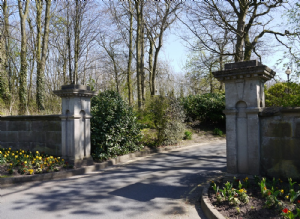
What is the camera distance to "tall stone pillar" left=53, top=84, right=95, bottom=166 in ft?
25.6

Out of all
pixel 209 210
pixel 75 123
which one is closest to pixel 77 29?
pixel 75 123

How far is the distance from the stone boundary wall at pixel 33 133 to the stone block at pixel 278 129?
6674mm

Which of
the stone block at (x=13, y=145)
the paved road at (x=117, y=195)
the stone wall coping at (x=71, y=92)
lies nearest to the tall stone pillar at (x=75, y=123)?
the stone wall coping at (x=71, y=92)

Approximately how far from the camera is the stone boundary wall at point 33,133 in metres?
8.67

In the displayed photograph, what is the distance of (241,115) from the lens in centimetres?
545

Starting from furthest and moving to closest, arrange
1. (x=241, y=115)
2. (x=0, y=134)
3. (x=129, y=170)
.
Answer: (x=0, y=134) < (x=129, y=170) < (x=241, y=115)

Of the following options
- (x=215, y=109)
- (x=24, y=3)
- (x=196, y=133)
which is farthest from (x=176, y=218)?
(x=24, y=3)

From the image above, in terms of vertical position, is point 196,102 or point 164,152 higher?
point 196,102

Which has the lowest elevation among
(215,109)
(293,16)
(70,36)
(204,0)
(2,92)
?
(215,109)

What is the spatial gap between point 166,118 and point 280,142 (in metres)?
7.17

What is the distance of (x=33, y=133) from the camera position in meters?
9.30

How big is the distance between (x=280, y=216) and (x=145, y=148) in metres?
8.13

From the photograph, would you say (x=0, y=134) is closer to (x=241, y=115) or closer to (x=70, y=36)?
(x=241, y=115)

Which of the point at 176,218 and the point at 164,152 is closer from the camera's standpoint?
the point at 176,218
